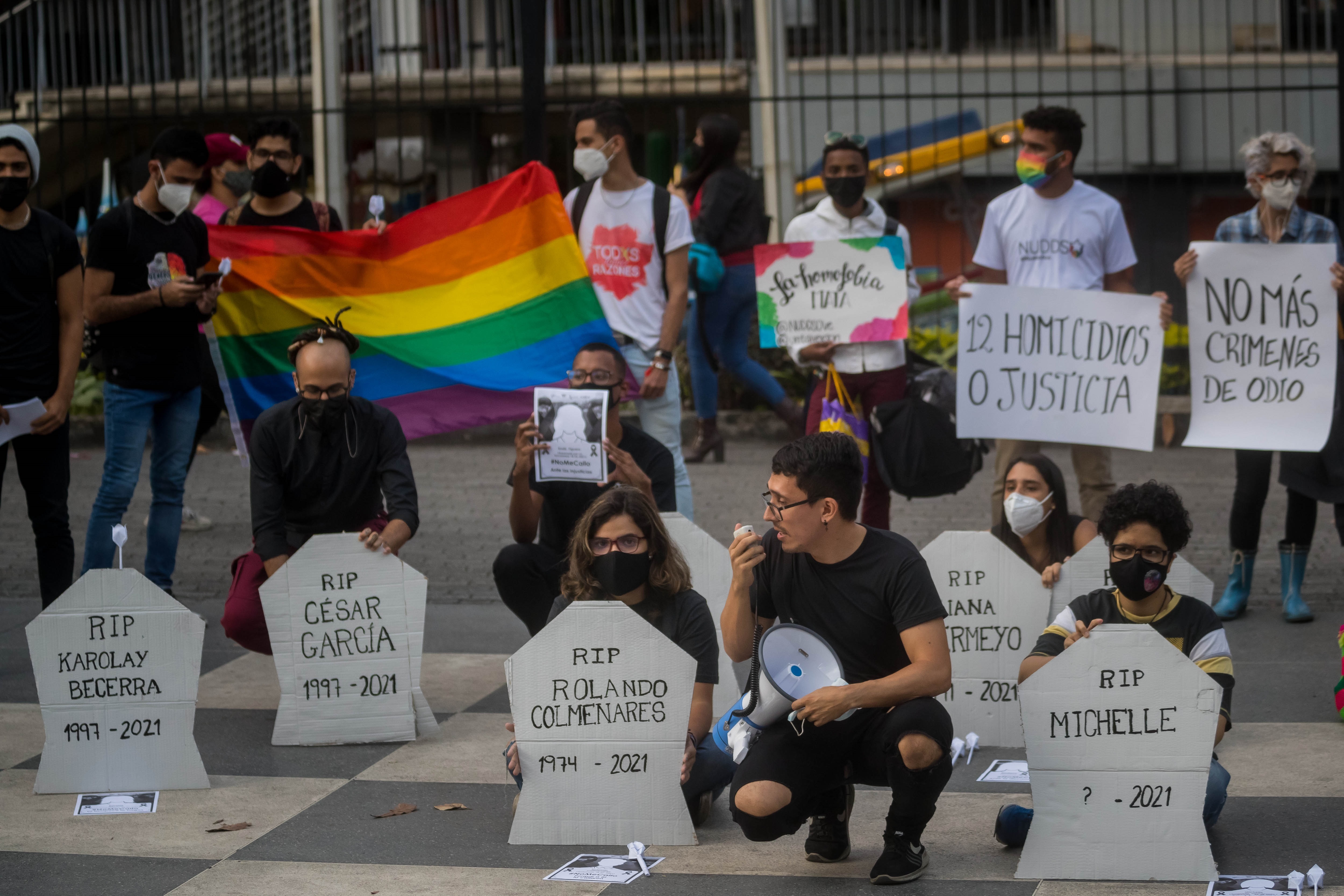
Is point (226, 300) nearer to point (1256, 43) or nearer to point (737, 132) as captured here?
point (737, 132)

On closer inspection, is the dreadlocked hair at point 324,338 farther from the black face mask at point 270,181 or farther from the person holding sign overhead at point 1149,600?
the person holding sign overhead at point 1149,600

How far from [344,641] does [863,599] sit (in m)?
1.90

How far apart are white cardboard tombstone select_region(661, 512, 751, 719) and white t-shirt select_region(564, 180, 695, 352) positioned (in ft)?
4.29

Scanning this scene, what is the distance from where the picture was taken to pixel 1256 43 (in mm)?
16234

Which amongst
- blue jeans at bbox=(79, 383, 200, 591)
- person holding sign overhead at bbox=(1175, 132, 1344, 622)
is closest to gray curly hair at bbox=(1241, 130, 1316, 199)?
person holding sign overhead at bbox=(1175, 132, 1344, 622)

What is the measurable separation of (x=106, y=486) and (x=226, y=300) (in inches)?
39.0

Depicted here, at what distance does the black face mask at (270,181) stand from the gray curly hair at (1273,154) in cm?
394

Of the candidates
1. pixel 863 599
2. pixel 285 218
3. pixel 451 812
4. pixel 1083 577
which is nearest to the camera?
pixel 863 599

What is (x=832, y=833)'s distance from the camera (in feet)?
13.4

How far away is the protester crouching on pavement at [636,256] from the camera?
21.3 feet

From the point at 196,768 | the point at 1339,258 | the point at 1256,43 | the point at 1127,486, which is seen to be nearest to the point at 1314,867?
the point at 1127,486

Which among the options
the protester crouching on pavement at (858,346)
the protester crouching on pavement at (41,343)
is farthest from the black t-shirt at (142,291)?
the protester crouching on pavement at (858,346)

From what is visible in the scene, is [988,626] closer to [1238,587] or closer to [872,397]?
[872,397]

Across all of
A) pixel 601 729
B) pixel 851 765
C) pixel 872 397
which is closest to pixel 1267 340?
pixel 872 397
